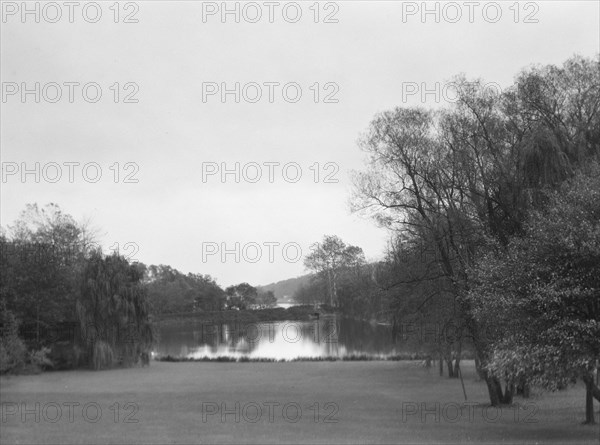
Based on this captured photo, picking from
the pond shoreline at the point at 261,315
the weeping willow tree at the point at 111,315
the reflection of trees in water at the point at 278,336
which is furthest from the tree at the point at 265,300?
the weeping willow tree at the point at 111,315

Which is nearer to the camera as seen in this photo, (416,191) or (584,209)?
(584,209)

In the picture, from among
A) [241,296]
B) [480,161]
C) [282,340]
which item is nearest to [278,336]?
[282,340]

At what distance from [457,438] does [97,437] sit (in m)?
10.2

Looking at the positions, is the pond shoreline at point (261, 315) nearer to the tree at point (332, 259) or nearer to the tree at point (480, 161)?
the tree at point (332, 259)

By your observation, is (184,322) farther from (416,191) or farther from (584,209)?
(584,209)

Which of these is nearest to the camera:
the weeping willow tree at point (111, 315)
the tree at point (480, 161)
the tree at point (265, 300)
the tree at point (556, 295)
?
the tree at point (556, 295)

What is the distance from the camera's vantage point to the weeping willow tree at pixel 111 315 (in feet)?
161

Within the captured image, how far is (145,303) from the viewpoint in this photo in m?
51.6

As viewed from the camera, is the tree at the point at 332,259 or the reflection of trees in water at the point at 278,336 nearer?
the tree at the point at 332,259

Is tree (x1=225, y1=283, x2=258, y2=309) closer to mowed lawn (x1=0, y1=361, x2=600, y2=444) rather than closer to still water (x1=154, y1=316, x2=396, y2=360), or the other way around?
still water (x1=154, y1=316, x2=396, y2=360)

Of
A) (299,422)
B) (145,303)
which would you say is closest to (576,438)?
(299,422)

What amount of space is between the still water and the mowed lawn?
14519mm

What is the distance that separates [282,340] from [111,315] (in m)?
29.0

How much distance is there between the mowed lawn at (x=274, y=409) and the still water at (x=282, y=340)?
14.5 metres
